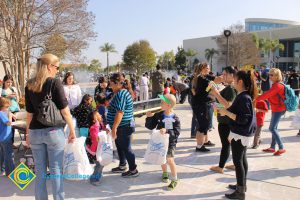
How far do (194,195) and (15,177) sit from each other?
270 centimetres

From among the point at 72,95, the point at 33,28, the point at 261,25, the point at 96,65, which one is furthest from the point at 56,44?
the point at 261,25

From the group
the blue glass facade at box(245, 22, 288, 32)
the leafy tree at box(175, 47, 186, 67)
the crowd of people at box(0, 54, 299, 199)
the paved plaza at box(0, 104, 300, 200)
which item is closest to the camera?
the crowd of people at box(0, 54, 299, 199)

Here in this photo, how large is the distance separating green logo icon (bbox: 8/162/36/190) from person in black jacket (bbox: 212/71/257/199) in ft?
9.43

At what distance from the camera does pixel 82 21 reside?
14828 millimetres

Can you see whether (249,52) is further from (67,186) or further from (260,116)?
(67,186)

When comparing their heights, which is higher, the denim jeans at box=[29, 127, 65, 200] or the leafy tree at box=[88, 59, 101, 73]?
the leafy tree at box=[88, 59, 101, 73]

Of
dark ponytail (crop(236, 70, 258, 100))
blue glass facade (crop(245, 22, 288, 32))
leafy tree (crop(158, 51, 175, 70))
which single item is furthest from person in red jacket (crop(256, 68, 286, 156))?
blue glass facade (crop(245, 22, 288, 32))

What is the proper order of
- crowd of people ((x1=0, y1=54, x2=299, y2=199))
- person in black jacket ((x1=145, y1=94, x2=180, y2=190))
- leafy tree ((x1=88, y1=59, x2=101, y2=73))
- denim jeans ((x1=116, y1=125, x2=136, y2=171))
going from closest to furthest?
crowd of people ((x1=0, y1=54, x2=299, y2=199))
person in black jacket ((x1=145, y1=94, x2=180, y2=190))
denim jeans ((x1=116, y1=125, x2=136, y2=171))
leafy tree ((x1=88, y1=59, x2=101, y2=73))

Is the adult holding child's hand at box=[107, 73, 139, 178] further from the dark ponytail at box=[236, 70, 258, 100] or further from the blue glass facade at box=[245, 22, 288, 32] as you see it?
the blue glass facade at box=[245, 22, 288, 32]

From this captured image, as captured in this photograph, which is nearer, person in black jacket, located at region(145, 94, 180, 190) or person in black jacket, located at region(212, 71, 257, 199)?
person in black jacket, located at region(212, 71, 257, 199)

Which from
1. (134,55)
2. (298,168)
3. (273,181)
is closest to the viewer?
(273,181)

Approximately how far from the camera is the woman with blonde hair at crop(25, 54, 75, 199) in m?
3.10

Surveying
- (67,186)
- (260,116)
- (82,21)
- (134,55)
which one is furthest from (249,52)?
(67,186)

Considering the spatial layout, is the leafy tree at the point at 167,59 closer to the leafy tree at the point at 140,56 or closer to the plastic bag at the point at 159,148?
the leafy tree at the point at 140,56
